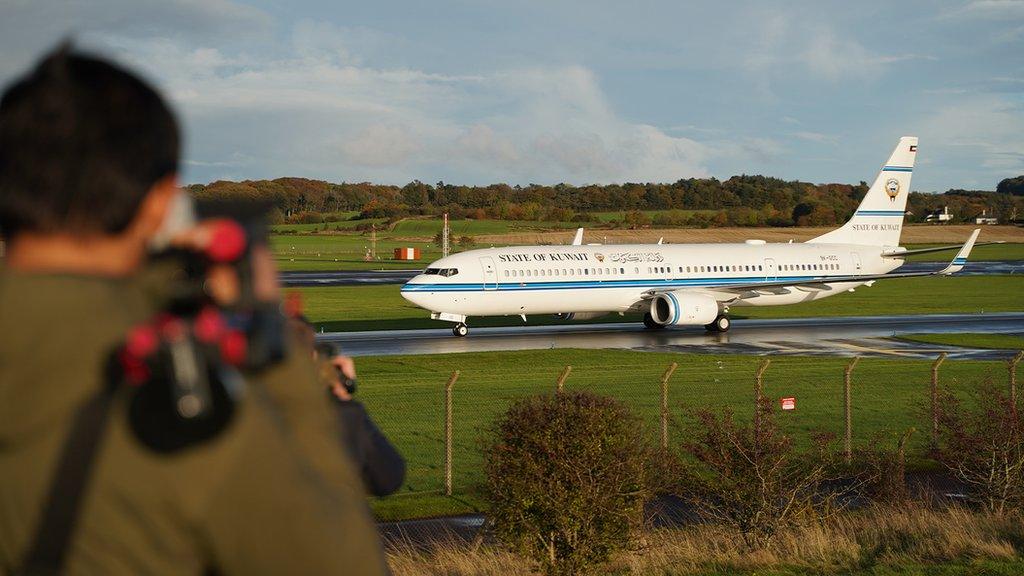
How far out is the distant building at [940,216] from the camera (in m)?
150

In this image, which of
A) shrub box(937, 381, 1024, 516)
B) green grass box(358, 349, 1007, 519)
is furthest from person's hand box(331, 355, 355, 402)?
shrub box(937, 381, 1024, 516)

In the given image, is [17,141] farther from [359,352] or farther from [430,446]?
[359,352]

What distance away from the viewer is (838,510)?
1344 cm

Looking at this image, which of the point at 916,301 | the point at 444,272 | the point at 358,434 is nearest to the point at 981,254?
the point at 916,301

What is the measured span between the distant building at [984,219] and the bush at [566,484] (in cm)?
15411

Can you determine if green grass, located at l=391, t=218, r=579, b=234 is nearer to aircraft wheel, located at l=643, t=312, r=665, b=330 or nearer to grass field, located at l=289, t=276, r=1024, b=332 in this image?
grass field, located at l=289, t=276, r=1024, b=332

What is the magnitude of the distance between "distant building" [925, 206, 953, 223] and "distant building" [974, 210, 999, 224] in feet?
12.8

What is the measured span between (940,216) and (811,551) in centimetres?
15208

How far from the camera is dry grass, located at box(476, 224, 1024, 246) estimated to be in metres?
107

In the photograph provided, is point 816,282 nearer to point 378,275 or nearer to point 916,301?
point 916,301

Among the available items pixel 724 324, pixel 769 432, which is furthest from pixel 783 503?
pixel 724 324

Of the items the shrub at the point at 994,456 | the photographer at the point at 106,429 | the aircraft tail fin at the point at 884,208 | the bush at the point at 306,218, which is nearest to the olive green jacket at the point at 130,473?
the photographer at the point at 106,429

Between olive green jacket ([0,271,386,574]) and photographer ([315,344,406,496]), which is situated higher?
olive green jacket ([0,271,386,574])

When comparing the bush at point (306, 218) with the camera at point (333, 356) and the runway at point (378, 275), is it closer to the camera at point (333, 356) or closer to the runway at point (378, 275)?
the runway at point (378, 275)
